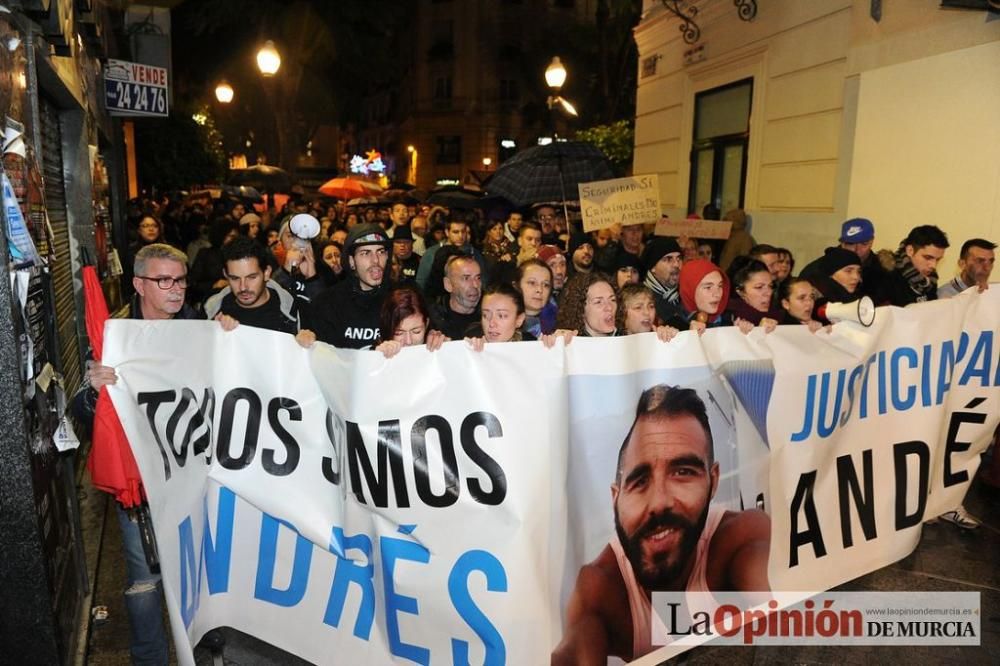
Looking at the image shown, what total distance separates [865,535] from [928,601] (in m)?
0.71

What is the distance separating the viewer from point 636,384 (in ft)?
10.5

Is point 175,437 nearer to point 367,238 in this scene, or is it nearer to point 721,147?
point 367,238

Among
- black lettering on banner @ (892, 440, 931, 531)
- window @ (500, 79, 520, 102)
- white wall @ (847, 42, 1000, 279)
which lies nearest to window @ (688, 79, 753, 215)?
white wall @ (847, 42, 1000, 279)

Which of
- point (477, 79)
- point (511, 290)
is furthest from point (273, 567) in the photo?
point (477, 79)

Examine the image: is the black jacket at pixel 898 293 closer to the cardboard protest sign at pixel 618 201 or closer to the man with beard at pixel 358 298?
the cardboard protest sign at pixel 618 201

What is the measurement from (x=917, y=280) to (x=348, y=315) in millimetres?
4532

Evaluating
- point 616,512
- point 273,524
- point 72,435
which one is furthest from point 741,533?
point 72,435

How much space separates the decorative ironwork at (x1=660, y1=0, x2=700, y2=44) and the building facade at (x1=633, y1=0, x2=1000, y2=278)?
0.04 m

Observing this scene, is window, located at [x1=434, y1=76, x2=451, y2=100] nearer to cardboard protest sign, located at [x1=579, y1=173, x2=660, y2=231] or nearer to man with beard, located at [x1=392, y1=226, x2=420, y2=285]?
cardboard protest sign, located at [x1=579, y1=173, x2=660, y2=231]

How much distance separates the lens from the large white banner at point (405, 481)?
2.99 meters

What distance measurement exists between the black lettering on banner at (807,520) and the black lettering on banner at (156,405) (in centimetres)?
284

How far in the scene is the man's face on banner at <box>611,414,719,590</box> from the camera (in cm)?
319

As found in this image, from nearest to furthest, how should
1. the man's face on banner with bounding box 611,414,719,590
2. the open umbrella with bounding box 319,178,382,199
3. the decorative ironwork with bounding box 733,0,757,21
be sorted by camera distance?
1. the man's face on banner with bounding box 611,414,719,590
2. the decorative ironwork with bounding box 733,0,757,21
3. the open umbrella with bounding box 319,178,382,199

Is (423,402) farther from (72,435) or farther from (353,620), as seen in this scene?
(72,435)
